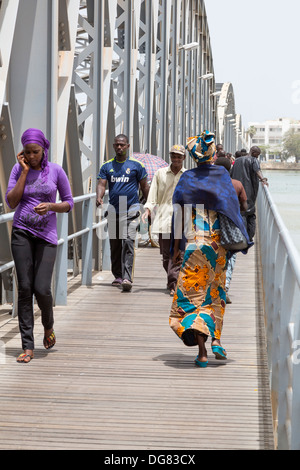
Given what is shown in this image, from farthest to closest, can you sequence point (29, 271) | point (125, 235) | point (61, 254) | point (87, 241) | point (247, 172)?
point (247, 172), point (87, 241), point (125, 235), point (61, 254), point (29, 271)

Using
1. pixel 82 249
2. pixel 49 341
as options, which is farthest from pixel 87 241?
pixel 49 341

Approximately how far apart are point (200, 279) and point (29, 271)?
120 centimetres

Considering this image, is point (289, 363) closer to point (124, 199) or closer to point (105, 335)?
point (105, 335)

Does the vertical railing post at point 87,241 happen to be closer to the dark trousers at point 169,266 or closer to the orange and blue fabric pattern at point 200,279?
the dark trousers at point 169,266

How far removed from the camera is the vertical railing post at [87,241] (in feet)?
32.9

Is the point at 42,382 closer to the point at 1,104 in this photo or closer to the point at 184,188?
the point at 184,188

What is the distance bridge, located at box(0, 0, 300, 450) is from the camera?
467 cm

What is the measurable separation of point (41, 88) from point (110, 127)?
470 centimetres

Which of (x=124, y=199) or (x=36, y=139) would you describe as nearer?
(x=36, y=139)

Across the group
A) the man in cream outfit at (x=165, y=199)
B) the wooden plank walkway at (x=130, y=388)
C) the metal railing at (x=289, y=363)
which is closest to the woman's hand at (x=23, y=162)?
the wooden plank walkway at (x=130, y=388)

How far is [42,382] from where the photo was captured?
5777mm

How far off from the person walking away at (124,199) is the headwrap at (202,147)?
329 centimetres

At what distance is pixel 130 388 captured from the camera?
569 cm

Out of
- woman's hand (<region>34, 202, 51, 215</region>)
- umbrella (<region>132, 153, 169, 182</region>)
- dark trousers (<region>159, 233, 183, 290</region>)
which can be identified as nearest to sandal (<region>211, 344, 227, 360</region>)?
woman's hand (<region>34, 202, 51, 215</region>)
